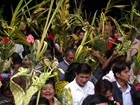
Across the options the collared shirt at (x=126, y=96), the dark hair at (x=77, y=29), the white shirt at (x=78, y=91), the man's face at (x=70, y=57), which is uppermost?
the dark hair at (x=77, y=29)

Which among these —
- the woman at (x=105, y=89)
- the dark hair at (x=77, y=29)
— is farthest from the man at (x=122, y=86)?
the dark hair at (x=77, y=29)

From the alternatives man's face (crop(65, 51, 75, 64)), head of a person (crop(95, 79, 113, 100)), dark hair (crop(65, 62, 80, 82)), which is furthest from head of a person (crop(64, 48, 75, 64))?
head of a person (crop(95, 79, 113, 100))

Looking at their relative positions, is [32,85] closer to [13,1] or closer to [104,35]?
[104,35]

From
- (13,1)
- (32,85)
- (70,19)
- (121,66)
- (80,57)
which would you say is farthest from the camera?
(13,1)

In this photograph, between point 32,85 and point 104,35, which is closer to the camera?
point 32,85

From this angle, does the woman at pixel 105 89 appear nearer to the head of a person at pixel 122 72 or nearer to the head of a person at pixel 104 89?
the head of a person at pixel 104 89

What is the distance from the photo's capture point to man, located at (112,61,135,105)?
16.9 ft

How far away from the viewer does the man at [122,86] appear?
203 inches

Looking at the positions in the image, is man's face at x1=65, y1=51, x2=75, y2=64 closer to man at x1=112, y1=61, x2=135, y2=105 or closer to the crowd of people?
the crowd of people

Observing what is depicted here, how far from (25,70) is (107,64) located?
3.61 metres

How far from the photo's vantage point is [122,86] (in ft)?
17.3

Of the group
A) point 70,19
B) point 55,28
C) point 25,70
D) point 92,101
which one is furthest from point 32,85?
point 70,19

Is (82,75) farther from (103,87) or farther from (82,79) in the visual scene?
(103,87)

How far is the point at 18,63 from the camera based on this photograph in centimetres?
600
